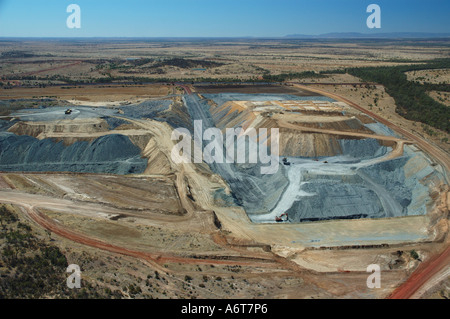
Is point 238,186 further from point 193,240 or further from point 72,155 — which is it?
point 72,155

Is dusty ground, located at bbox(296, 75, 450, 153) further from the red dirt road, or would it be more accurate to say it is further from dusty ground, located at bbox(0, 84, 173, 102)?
dusty ground, located at bbox(0, 84, 173, 102)

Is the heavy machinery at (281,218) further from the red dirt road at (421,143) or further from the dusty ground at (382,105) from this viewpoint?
the dusty ground at (382,105)

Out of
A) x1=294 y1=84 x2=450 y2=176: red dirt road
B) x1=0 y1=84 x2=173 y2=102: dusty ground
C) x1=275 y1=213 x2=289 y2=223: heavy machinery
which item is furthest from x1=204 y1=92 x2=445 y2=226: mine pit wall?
x1=0 y1=84 x2=173 y2=102: dusty ground

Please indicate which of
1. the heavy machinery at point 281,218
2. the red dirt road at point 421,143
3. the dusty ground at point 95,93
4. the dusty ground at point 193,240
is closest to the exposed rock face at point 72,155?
the dusty ground at point 193,240

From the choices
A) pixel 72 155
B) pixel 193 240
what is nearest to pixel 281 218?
pixel 193 240

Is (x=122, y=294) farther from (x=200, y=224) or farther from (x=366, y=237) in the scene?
(x=366, y=237)
